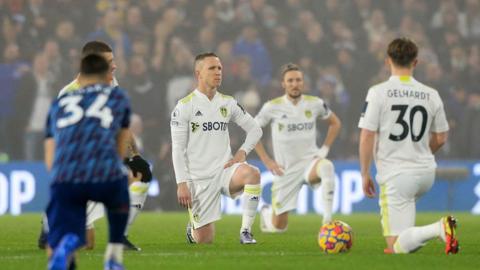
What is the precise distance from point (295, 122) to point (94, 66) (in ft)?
28.0

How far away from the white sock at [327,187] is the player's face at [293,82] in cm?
106

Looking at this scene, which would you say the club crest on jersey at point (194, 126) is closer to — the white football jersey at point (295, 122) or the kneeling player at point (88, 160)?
the white football jersey at point (295, 122)

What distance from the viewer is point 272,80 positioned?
23484 mm

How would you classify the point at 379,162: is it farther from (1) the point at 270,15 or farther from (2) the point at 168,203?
(1) the point at 270,15

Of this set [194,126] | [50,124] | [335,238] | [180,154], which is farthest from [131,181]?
[50,124]

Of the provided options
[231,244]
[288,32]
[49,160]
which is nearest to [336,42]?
[288,32]

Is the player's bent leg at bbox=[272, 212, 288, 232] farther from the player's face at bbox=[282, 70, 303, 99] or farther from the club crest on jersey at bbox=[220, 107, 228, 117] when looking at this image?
the club crest on jersey at bbox=[220, 107, 228, 117]

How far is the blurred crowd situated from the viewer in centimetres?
2258

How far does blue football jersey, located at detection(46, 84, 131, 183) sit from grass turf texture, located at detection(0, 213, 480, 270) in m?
1.86

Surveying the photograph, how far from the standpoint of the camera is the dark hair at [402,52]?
994 centimetres

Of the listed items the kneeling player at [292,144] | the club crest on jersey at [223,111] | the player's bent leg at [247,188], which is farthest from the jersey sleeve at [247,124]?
the kneeling player at [292,144]

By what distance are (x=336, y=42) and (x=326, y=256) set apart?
14424 mm

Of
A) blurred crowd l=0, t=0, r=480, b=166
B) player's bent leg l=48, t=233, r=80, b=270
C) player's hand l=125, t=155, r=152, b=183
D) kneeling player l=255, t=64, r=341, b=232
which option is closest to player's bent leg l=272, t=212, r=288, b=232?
kneeling player l=255, t=64, r=341, b=232

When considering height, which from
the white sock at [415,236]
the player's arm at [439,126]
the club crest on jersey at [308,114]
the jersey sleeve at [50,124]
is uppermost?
the club crest on jersey at [308,114]
